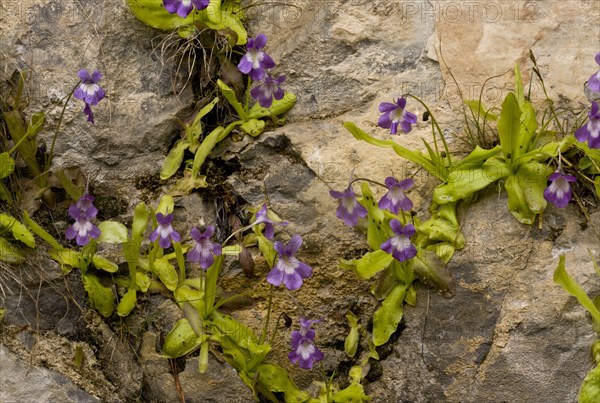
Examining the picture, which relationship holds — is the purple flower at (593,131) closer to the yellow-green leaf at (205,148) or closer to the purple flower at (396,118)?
the purple flower at (396,118)

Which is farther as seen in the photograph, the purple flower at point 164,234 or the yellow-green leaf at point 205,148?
the yellow-green leaf at point 205,148

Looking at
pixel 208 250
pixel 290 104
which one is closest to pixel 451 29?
pixel 290 104

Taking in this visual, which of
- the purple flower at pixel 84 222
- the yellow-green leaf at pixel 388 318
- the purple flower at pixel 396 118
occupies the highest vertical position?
the purple flower at pixel 396 118

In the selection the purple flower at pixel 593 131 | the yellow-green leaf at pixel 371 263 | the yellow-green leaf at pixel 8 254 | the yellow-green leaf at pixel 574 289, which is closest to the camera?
the yellow-green leaf at pixel 574 289

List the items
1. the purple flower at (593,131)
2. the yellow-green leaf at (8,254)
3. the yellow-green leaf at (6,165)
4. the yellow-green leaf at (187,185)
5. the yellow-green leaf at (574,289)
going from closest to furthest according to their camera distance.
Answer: the yellow-green leaf at (574,289), the purple flower at (593,131), the yellow-green leaf at (8,254), the yellow-green leaf at (6,165), the yellow-green leaf at (187,185)

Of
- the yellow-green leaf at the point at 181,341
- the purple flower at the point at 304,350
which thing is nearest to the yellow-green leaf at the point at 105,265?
the yellow-green leaf at the point at 181,341
